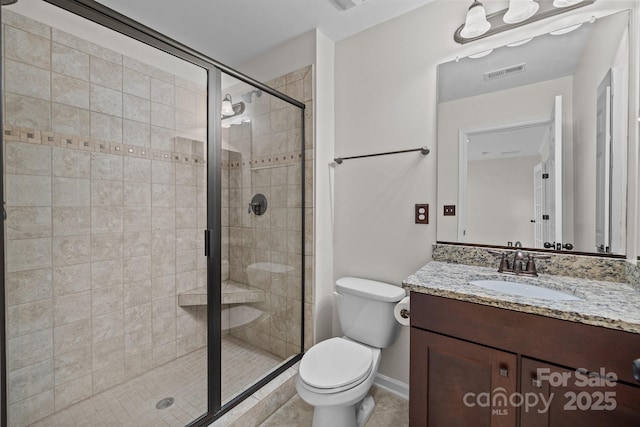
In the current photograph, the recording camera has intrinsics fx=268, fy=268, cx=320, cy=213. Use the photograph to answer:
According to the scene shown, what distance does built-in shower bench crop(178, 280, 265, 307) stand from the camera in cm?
157

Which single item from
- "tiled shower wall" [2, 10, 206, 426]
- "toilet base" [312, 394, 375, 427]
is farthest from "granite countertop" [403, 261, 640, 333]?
"tiled shower wall" [2, 10, 206, 426]

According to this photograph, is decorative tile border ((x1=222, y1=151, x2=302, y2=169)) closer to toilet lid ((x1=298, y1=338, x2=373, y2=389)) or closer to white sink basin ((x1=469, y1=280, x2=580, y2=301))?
toilet lid ((x1=298, y1=338, x2=373, y2=389))

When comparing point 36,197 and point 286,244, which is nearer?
point 36,197

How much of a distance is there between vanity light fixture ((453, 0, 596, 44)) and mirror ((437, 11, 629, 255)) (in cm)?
10

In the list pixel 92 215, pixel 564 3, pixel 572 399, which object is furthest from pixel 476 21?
pixel 92 215

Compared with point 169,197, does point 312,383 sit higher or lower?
lower

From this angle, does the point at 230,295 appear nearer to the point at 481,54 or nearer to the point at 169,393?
the point at 169,393

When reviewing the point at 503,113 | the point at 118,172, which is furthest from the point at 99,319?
the point at 503,113

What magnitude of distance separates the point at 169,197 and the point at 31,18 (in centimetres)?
103

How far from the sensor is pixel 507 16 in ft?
4.43

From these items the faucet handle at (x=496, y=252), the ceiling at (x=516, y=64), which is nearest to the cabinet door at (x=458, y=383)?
the faucet handle at (x=496, y=252)

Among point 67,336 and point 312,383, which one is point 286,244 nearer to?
point 312,383

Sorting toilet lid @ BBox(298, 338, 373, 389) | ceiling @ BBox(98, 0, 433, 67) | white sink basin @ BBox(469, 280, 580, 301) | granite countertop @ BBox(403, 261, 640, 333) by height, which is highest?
ceiling @ BBox(98, 0, 433, 67)

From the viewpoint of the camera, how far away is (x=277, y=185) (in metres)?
1.92
